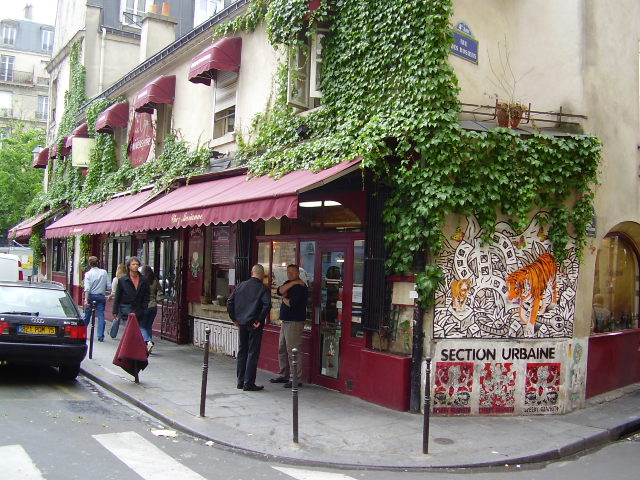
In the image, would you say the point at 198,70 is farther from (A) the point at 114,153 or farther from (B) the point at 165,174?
(A) the point at 114,153

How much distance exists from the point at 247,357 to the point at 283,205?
2845 mm

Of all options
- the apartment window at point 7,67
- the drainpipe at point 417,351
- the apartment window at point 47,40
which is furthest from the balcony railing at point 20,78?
the drainpipe at point 417,351

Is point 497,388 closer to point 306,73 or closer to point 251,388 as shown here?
point 251,388

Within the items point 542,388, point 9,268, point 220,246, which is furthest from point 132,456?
point 9,268

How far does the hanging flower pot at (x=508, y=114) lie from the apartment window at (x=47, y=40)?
54329 millimetres

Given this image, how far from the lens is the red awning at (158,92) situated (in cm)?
1463

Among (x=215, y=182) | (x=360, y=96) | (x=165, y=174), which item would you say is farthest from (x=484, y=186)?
(x=165, y=174)

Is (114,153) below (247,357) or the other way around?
the other way around

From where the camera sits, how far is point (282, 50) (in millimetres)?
10680

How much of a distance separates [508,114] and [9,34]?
2219 inches

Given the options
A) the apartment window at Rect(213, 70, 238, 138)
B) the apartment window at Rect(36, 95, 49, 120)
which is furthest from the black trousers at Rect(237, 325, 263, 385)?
the apartment window at Rect(36, 95, 49, 120)

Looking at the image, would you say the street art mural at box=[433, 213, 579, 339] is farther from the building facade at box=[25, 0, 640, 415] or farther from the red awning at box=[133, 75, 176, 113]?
the red awning at box=[133, 75, 176, 113]

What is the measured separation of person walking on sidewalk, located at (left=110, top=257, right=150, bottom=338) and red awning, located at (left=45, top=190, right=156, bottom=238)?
1.01 metres

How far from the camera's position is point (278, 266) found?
1078 centimetres
